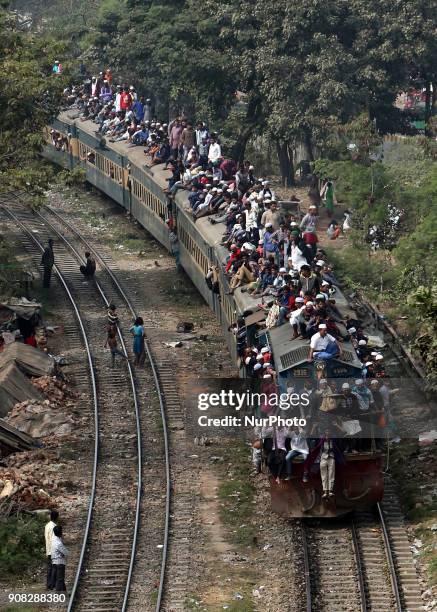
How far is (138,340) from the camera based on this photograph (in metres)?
32.1

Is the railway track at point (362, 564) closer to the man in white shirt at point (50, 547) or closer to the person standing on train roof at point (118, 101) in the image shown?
the man in white shirt at point (50, 547)

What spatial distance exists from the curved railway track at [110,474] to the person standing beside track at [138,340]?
257mm

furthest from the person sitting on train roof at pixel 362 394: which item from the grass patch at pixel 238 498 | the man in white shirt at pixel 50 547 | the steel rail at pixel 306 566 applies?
the man in white shirt at pixel 50 547

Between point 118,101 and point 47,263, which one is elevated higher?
point 118,101

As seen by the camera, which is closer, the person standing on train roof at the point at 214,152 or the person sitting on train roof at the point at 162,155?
the person standing on train roof at the point at 214,152

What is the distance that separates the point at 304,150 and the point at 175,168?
15.1m

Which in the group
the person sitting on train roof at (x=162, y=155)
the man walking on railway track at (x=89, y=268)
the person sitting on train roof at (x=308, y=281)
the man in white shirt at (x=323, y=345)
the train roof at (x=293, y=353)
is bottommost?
the man walking on railway track at (x=89, y=268)

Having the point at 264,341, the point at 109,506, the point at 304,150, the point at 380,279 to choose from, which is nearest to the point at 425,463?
the point at 264,341

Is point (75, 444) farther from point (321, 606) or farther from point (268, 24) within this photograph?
point (268, 24)

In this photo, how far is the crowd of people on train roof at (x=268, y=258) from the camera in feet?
74.2

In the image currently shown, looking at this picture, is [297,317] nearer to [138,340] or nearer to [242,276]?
[242,276]

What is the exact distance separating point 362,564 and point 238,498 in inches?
134

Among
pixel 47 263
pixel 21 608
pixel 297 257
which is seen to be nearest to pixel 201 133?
pixel 47 263

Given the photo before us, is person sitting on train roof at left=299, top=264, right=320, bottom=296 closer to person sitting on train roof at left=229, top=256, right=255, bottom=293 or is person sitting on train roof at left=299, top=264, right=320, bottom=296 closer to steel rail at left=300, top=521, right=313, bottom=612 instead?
person sitting on train roof at left=229, top=256, right=255, bottom=293
